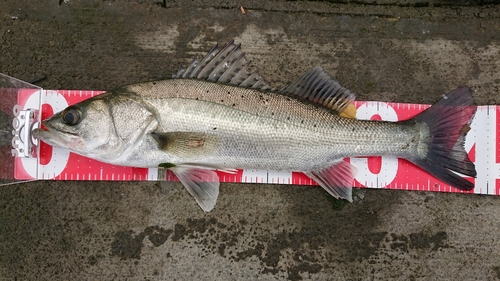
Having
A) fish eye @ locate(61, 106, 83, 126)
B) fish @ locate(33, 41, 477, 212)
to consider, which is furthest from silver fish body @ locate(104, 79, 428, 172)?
fish eye @ locate(61, 106, 83, 126)

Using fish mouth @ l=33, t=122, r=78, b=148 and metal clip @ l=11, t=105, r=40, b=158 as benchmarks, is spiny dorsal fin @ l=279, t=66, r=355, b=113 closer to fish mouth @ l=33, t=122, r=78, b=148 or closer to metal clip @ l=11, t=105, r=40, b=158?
fish mouth @ l=33, t=122, r=78, b=148

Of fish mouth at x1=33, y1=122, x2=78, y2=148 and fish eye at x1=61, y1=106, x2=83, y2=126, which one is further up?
fish eye at x1=61, y1=106, x2=83, y2=126

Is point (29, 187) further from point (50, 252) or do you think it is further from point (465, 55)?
point (465, 55)

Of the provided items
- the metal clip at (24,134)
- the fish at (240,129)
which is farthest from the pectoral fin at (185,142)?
the metal clip at (24,134)

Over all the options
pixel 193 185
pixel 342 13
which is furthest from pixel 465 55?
pixel 193 185

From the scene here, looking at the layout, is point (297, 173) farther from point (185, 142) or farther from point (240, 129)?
point (185, 142)
